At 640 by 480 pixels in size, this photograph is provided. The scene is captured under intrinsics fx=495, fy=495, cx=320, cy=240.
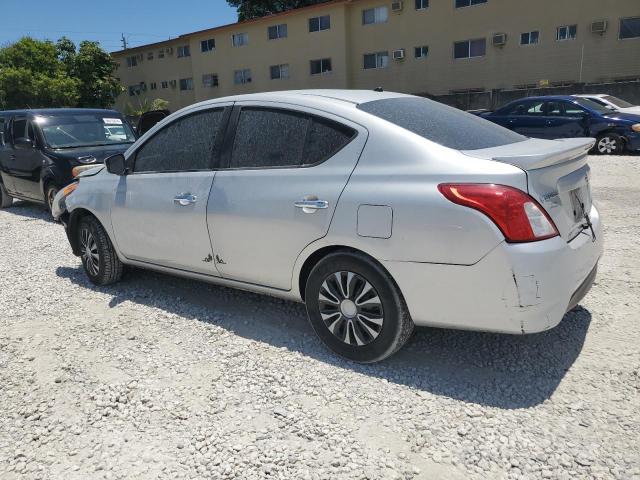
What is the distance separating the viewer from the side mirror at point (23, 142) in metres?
7.87

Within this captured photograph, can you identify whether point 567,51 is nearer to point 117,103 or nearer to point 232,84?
point 232,84

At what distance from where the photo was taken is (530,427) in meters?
2.45

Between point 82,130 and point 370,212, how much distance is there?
23.3ft

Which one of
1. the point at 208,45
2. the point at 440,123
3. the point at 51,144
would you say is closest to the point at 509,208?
the point at 440,123

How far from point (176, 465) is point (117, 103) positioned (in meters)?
49.7

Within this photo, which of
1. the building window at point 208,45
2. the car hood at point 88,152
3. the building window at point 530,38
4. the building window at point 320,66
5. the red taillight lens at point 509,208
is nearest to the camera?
the red taillight lens at point 509,208

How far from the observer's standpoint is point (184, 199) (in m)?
3.71

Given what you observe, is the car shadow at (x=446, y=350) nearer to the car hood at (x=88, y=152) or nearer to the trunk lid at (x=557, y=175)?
the trunk lid at (x=557, y=175)

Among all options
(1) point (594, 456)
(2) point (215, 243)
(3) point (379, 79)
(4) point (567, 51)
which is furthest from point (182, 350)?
(3) point (379, 79)

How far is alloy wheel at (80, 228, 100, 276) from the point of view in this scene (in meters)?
4.67

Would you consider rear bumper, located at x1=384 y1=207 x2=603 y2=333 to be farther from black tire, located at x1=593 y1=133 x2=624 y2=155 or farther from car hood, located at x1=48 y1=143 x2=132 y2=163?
black tire, located at x1=593 y1=133 x2=624 y2=155

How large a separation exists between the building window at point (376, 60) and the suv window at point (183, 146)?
2701cm

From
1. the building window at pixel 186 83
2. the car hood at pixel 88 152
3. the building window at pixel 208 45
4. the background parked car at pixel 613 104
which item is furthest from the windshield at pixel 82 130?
the building window at pixel 186 83

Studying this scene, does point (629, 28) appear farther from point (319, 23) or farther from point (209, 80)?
point (209, 80)
